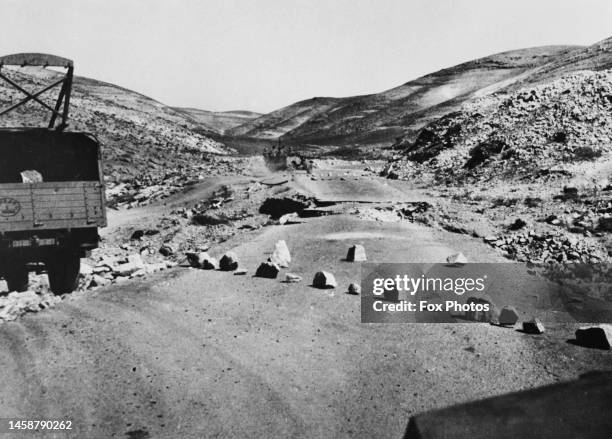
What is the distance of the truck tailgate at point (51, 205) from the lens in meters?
8.48

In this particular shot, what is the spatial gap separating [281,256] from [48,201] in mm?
4050

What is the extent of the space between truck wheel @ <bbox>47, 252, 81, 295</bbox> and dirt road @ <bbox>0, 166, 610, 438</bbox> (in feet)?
3.09

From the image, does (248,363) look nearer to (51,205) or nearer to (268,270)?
(268,270)

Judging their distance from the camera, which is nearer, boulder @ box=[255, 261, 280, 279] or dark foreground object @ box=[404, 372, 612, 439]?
dark foreground object @ box=[404, 372, 612, 439]

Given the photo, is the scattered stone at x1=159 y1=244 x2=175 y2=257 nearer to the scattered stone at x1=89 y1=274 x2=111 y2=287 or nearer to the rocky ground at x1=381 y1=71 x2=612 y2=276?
the scattered stone at x1=89 y1=274 x2=111 y2=287

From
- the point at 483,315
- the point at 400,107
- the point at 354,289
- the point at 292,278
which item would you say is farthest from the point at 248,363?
the point at 400,107

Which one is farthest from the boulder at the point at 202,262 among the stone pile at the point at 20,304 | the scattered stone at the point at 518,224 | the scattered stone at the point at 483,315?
the scattered stone at the point at 518,224

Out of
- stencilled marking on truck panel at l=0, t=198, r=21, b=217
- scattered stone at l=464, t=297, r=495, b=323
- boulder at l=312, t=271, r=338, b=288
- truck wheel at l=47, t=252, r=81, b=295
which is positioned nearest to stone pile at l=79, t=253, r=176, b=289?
truck wheel at l=47, t=252, r=81, b=295

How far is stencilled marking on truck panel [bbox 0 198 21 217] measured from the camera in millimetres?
8430

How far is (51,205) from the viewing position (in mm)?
8797

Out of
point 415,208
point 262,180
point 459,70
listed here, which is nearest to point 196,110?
point 459,70

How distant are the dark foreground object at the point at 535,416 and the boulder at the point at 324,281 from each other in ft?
12.4

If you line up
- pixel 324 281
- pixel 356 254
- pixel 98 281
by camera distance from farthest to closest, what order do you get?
pixel 356 254 → pixel 98 281 → pixel 324 281

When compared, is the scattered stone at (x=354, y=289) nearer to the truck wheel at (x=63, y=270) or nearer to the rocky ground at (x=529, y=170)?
the rocky ground at (x=529, y=170)
